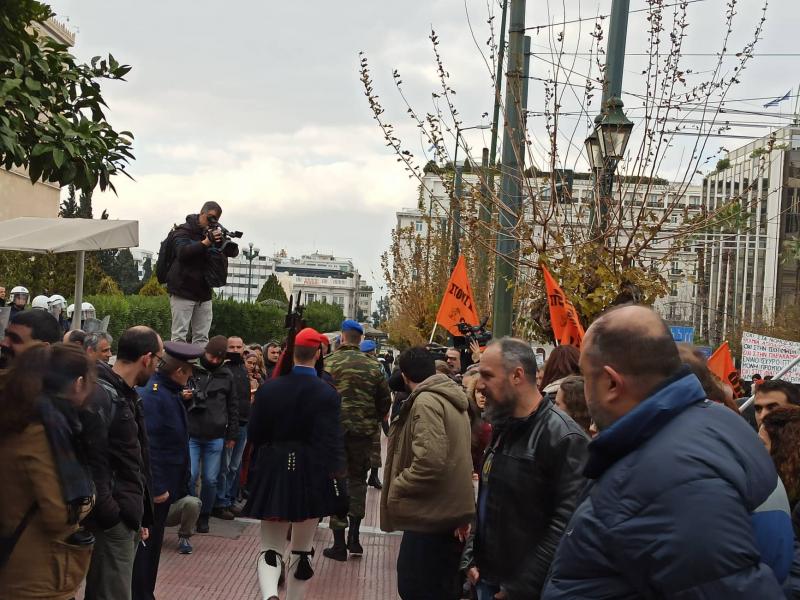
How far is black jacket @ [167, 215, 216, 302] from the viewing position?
1002 centimetres

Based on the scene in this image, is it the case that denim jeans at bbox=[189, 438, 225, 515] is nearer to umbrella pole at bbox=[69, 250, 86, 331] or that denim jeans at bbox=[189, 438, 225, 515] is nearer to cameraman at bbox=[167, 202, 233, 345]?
cameraman at bbox=[167, 202, 233, 345]

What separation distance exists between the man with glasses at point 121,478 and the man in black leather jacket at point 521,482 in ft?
5.57

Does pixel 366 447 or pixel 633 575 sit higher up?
pixel 633 575

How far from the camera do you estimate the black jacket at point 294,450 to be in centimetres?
720

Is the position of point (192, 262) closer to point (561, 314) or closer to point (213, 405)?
point (213, 405)

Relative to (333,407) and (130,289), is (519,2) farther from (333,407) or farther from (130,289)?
(130,289)

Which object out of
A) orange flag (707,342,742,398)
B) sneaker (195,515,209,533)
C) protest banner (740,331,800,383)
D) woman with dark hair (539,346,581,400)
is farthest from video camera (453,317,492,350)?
protest banner (740,331,800,383)

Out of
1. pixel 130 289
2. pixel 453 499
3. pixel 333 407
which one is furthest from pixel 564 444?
pixel 130 289

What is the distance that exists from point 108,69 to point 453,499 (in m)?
3.35

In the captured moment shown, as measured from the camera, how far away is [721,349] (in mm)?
11617

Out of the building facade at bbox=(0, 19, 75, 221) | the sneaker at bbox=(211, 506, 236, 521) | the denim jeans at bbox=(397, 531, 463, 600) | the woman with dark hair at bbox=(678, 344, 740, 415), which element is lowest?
the sneaker at bbox=(211, 506, 236, 521)

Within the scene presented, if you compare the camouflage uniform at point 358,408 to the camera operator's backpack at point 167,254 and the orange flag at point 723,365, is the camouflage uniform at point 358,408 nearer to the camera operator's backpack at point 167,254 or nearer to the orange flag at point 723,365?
the camera operator's backpack at point 167,254

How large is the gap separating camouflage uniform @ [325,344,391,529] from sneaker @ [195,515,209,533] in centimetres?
155

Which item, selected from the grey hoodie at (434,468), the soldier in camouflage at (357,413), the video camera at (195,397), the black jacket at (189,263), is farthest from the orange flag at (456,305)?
the grey hoodie at (434,468)
